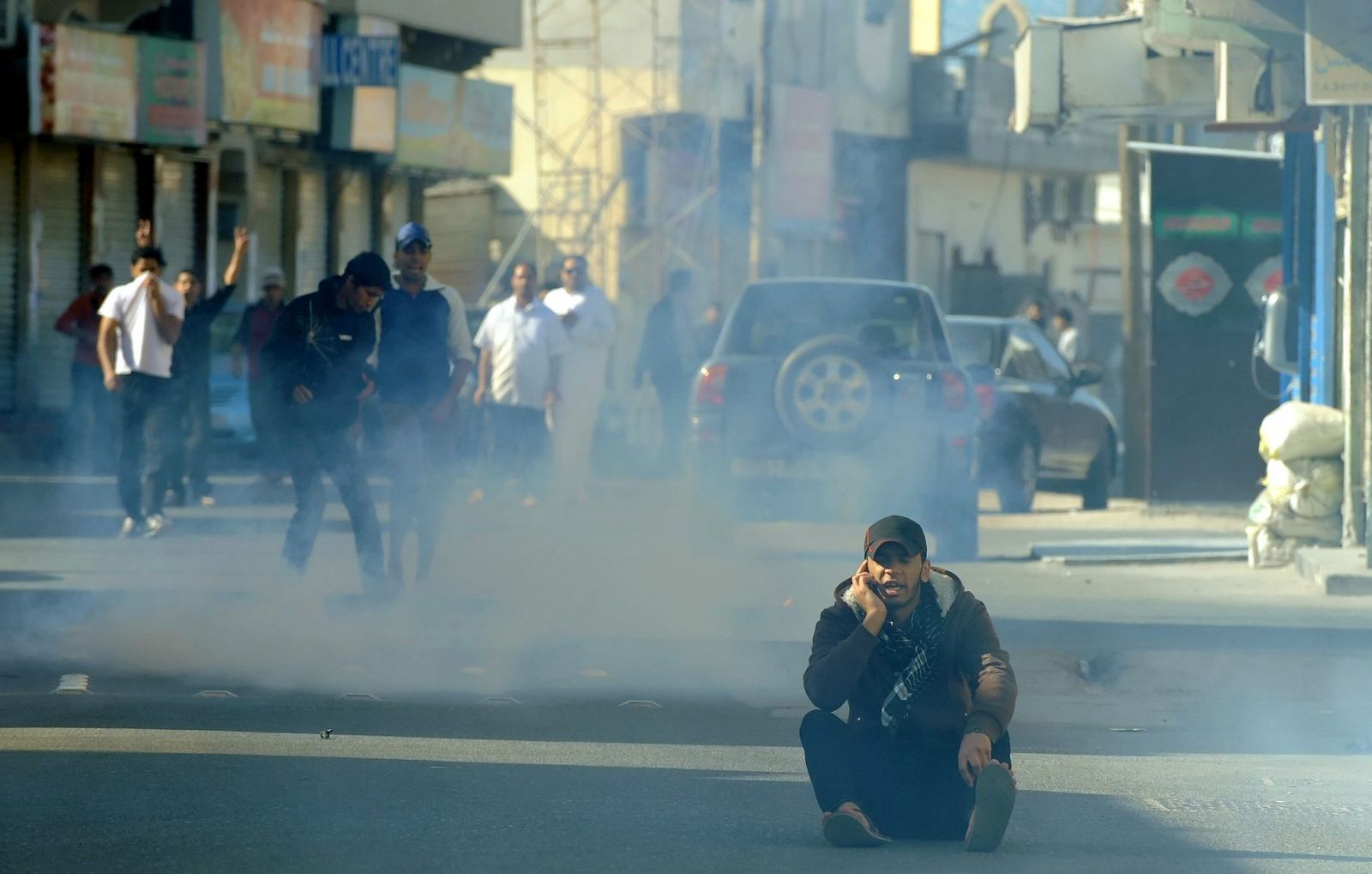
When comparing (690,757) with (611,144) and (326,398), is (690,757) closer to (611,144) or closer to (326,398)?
(326,398)

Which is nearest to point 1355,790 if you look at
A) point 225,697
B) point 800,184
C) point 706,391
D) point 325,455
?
point 225,697

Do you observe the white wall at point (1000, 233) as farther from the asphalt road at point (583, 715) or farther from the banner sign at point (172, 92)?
the asphalt road at point (583, 715)

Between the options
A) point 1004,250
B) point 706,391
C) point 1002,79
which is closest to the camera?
point 706,391

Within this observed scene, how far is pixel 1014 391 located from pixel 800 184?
2007 cm

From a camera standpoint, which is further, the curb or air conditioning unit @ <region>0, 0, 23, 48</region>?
air conditioning unit @ <region>0, 0, 23, 48</region>

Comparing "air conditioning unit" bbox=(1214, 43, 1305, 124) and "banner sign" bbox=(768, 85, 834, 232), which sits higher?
"banner sign" bbox=(768, 85, 834, 232)

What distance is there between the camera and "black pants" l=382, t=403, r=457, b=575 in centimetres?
1055

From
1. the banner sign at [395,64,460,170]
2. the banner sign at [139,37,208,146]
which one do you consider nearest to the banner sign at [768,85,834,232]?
the banner sign at [395,64,460,170]

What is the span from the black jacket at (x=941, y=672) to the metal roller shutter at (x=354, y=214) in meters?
27.6

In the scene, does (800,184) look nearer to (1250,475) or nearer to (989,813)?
(1250,475)

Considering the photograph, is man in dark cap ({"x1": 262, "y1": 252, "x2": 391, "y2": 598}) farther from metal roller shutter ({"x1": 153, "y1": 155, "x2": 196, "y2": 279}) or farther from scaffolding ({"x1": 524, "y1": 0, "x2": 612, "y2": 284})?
scaffolding ({"x1": 524, "y1": 0, "x2": 612, "y2": 284})

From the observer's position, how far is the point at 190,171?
29.2 meters

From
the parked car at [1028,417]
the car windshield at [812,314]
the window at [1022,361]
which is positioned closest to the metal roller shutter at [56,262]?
the parked car at [1028,417]

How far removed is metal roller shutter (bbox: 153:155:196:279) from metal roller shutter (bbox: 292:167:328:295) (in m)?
2.60
